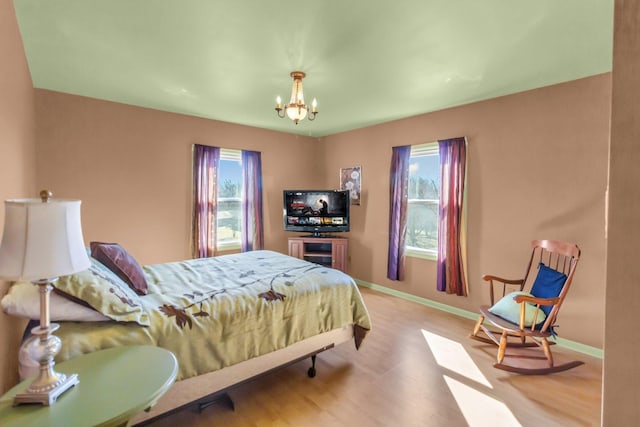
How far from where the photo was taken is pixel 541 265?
106 inches

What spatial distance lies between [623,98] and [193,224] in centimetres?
417

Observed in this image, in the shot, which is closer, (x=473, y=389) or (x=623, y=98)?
(x=623, y=98)

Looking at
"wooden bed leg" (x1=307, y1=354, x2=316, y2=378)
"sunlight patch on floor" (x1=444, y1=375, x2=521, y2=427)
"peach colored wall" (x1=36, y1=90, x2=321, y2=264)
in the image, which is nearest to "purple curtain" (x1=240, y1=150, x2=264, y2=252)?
"peach colored wall" (x1=36, y1=90, x2=321, y2=264)

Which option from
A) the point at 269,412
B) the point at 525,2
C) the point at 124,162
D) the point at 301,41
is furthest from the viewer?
the point at 124,162

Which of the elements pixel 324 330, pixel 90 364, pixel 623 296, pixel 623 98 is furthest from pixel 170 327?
pixel 623 98

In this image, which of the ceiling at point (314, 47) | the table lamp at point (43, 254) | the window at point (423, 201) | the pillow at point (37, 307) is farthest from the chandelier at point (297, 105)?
the window at point (423, 201)

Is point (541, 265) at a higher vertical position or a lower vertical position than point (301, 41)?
lower

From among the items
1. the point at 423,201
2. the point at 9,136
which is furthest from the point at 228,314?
the point at 423,201

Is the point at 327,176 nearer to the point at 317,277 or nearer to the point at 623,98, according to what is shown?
the point at 317,277

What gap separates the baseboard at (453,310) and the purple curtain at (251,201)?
75.6 inches

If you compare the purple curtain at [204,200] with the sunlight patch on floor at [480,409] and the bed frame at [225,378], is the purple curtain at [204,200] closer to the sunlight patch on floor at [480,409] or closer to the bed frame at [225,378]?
the bed frame at [225,378]

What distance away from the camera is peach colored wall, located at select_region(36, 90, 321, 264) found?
3.06 metres

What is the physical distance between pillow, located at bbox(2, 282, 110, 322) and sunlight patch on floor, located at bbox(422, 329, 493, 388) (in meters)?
2.59

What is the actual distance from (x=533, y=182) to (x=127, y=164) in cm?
470
